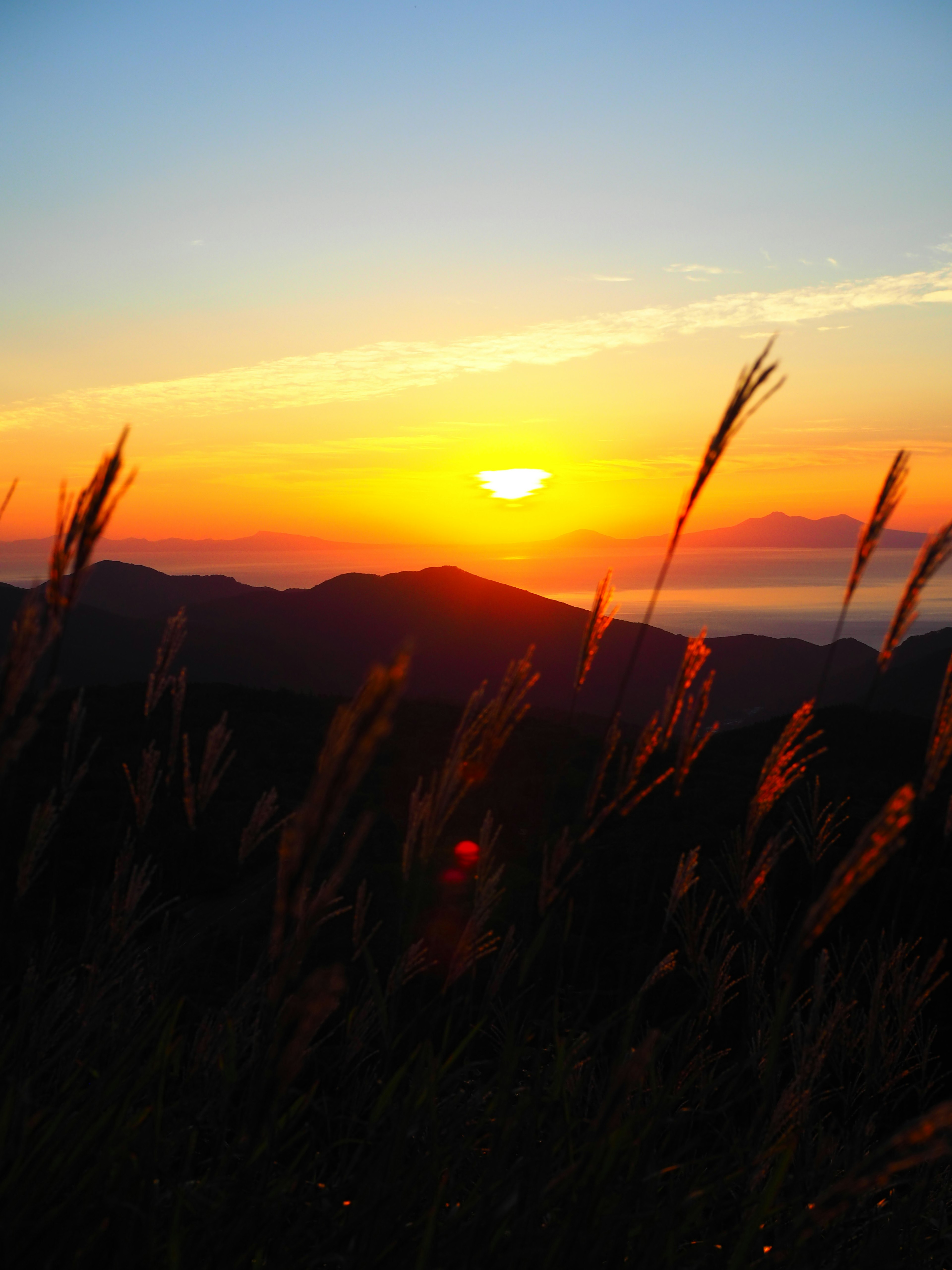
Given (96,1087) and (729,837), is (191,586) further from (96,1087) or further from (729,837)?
(96,1087)

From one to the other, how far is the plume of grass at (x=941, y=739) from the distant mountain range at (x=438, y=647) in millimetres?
23260

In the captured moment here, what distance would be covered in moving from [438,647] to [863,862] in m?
36.7

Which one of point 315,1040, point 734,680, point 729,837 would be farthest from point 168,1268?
point 734,680

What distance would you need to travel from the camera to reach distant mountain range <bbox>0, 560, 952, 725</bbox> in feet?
103

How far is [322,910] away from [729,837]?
747 cm

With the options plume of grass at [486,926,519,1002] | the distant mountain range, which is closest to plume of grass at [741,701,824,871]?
plume of grass at [486,926,519,1002]

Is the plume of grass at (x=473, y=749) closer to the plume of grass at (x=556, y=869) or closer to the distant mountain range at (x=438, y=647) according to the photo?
the plume of grass at (x=556, y=869)

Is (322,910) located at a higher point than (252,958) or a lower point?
higher

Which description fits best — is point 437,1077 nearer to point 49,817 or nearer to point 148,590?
point 49,817

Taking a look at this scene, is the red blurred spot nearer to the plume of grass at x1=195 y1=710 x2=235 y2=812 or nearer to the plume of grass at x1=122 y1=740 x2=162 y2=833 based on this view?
the plume of grass at x1=122 y1=740 x2=162 y2=833

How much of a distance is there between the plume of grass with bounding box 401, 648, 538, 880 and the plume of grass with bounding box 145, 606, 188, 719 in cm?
101

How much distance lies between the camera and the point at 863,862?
122cm

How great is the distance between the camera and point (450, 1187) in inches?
77.5

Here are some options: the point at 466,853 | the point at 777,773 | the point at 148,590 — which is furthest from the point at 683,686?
the point at 148,590
